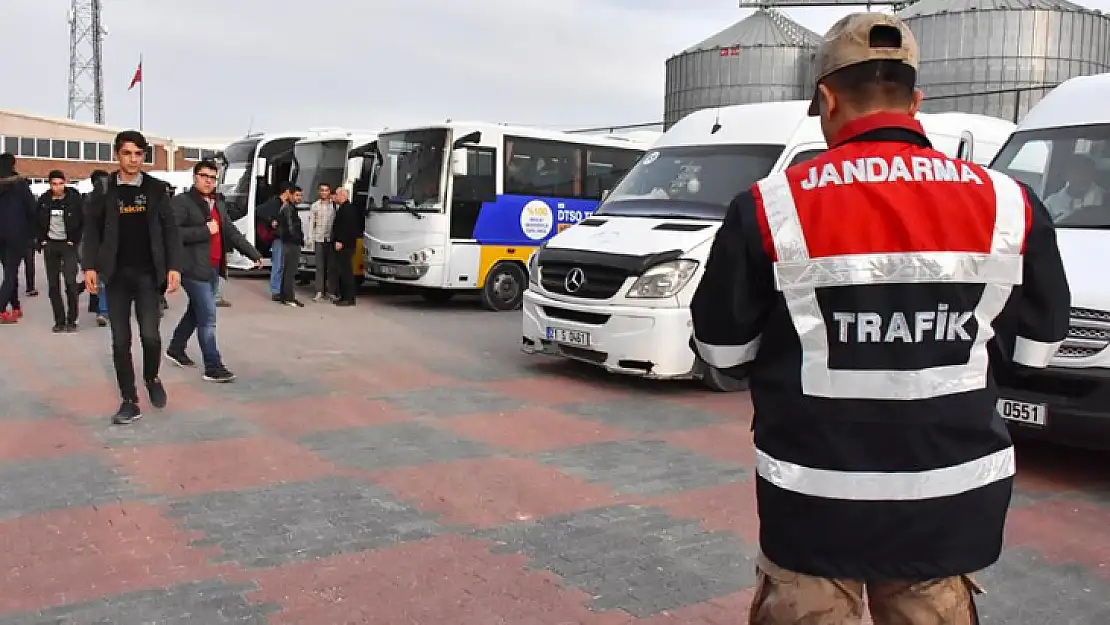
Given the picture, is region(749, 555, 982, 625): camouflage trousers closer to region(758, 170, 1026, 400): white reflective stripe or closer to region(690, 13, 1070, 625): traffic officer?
region(690, 13, 1070, 625): traffic officer

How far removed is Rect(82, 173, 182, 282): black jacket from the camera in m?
6.75

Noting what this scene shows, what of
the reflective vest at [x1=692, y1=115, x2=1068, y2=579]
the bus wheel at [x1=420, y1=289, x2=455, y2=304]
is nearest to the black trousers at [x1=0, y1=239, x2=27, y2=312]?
the bus wheel at [x1=420, y1=289, x2=455, y2=304]

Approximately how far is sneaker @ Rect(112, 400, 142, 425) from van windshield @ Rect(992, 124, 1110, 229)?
6395 millimetres

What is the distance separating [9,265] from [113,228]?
5996 mm

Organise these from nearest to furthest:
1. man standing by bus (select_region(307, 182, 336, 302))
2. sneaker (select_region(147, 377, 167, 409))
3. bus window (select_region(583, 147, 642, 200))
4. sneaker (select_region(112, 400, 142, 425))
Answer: sneaker (select_region(112, 400, 142, 425)) < sneaker (select_region(147, 377, 167, 409)) < man standing by bus (select_region(307, 182, 336, 302)) < bus window (select_region(583, 147, 642, 200))

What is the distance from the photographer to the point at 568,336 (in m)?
8.80

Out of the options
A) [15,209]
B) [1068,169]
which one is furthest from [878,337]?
[15,209]

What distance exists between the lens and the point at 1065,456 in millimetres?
6602

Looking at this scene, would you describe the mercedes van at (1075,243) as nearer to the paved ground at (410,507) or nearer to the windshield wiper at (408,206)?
the paved ground at (410,507)

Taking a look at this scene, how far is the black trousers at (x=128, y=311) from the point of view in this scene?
Result: 6828mm

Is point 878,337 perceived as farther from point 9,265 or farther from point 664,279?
point 9,265

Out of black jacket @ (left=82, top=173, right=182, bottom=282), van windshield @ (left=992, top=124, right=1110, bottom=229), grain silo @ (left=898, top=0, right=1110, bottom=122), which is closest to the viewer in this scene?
van windshield @ (left=992, top=124, right=1110, bottom=229)

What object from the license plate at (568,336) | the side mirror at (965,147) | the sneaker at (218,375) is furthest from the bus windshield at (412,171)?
the side mirror at (965,147)

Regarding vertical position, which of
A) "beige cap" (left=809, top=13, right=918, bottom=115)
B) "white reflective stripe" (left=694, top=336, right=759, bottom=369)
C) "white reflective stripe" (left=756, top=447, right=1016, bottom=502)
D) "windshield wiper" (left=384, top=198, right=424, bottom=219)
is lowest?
"white reflective stripe" (left=756, top=447, right=1016, bottom=502)
